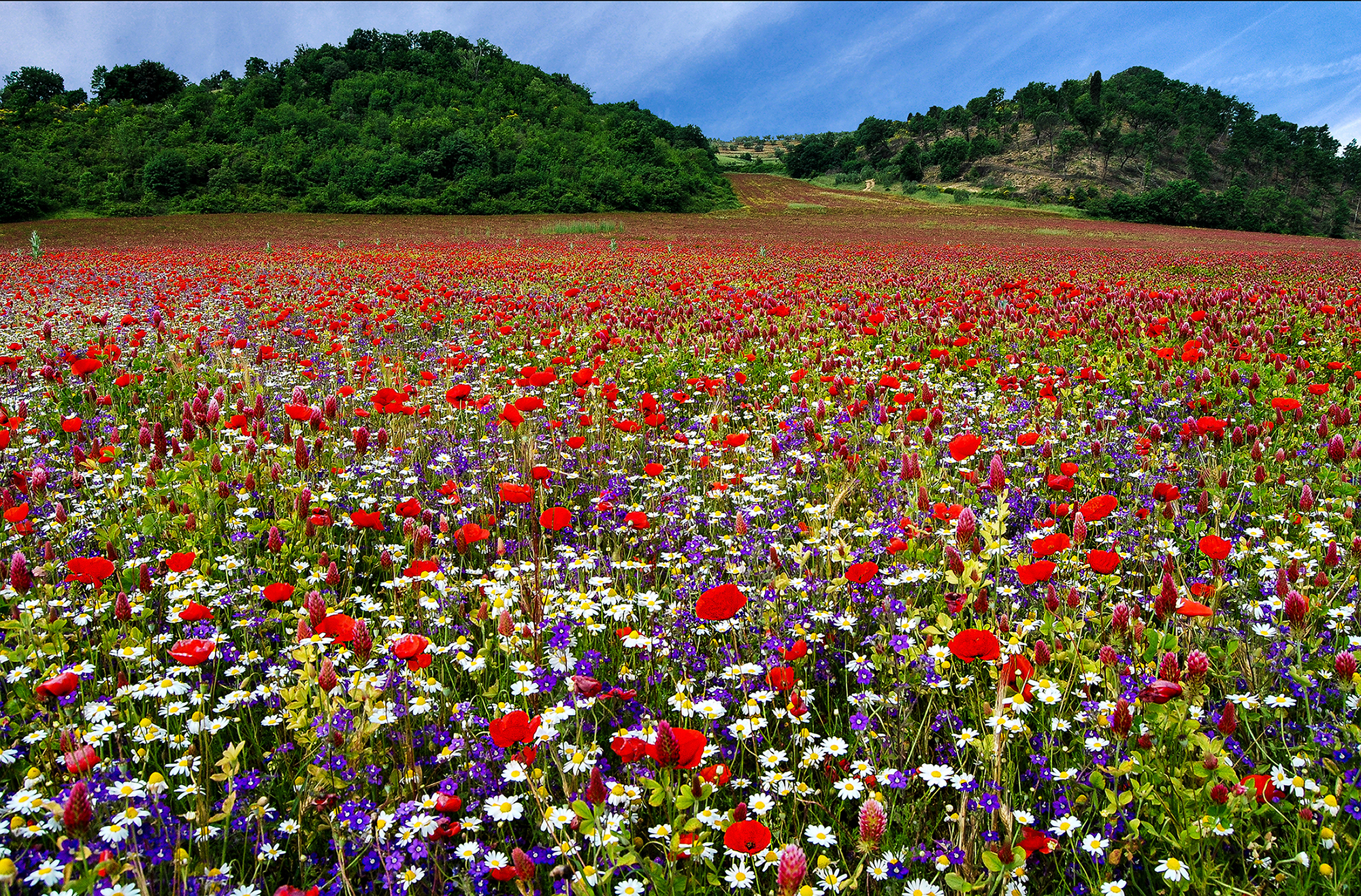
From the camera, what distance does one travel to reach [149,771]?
2084mm

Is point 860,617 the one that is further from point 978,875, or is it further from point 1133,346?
point 1133,346

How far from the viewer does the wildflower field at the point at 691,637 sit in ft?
5.65

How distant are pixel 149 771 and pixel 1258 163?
515ft

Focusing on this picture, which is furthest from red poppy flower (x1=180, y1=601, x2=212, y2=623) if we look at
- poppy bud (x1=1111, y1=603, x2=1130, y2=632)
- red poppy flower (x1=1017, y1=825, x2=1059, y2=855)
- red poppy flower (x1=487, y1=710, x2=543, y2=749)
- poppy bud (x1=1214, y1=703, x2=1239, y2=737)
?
poppy bud (x1=1214, y1=703, x2=1239, y2=737)

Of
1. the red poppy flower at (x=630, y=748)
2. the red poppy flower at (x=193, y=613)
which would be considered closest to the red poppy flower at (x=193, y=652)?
the red poppy flower at (x=193, y=613)

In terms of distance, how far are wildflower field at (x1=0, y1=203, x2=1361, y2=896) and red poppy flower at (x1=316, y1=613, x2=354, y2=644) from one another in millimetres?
11

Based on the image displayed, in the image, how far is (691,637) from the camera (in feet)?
8.56

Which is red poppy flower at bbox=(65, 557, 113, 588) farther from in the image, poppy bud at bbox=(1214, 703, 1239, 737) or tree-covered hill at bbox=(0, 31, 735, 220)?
tree-covered hill at bbox=(0, 31, 735, 220)

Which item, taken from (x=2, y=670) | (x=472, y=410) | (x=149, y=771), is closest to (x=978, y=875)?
(x=149, y=771)

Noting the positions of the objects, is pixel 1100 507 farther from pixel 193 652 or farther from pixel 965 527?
pixel 193 652

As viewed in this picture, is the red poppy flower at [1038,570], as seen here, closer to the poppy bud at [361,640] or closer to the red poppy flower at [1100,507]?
the red poppy flower at [1100,507]

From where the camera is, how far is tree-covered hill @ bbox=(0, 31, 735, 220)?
50.0 m

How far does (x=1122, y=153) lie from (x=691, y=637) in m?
132

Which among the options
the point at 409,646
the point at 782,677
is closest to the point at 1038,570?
the point at 782,677
